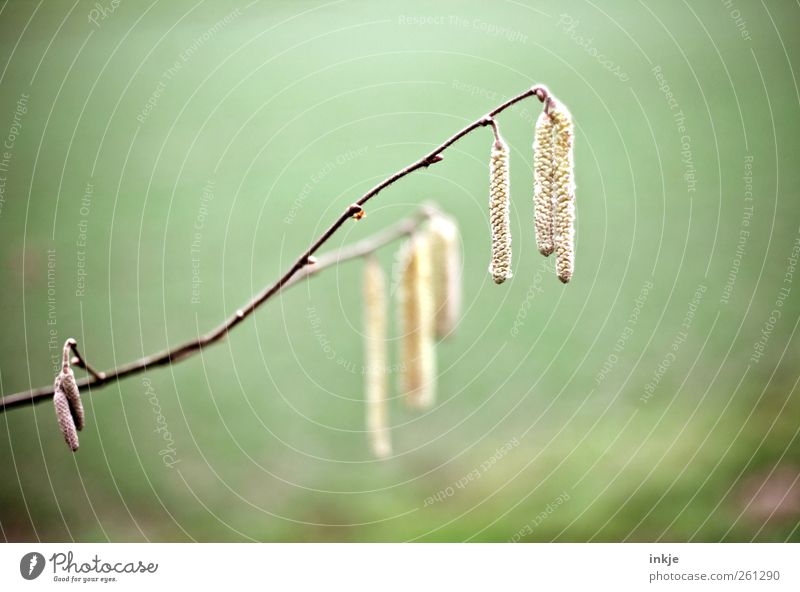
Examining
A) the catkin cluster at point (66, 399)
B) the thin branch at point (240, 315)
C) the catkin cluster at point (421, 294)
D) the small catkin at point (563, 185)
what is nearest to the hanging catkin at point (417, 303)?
the catkin cluster at point (421, 294)

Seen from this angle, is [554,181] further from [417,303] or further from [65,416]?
[65,416]

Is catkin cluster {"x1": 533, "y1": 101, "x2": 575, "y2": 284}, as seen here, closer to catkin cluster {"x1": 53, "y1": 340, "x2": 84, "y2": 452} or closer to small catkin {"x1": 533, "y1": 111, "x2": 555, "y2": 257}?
small catkin {"x1": 533, "y1": 111, "x2": 555, "y2": 257}

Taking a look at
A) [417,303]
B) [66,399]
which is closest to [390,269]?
[417,303]

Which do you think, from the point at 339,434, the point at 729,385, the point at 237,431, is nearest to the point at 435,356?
the point at 339,434
